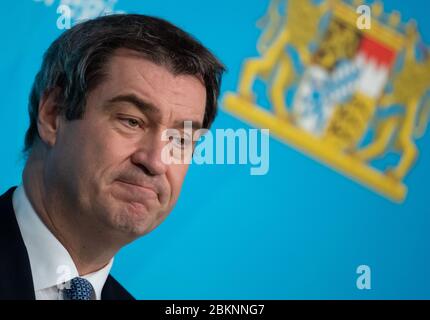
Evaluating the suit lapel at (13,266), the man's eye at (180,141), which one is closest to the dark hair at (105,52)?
the man's eye at (180,141)

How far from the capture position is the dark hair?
1.24m

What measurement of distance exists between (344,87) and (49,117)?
1.10 metres

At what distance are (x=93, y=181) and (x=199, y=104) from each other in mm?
252

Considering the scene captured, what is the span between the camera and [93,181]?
1210 mm

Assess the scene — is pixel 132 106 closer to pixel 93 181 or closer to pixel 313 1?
pixel 93 181

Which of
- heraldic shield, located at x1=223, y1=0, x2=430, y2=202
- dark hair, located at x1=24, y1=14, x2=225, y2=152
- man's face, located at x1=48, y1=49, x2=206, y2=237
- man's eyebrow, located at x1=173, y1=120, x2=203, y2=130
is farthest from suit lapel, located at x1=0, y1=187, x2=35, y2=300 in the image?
heraldic shield, located at x1=223, y1=0, x2=430, y2=202

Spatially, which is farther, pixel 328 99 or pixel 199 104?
pixel 328 99

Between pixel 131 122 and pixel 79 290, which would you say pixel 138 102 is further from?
pixel 79 290

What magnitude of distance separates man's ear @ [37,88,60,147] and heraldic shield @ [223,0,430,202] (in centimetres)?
77

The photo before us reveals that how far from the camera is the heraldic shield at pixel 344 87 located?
2025 millimetres

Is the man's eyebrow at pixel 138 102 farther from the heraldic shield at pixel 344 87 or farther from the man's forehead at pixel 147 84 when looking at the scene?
the heraldic shield at pixel 344 87

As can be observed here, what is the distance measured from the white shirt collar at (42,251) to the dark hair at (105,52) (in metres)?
0.19

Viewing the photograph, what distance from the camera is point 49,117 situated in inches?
50.6
